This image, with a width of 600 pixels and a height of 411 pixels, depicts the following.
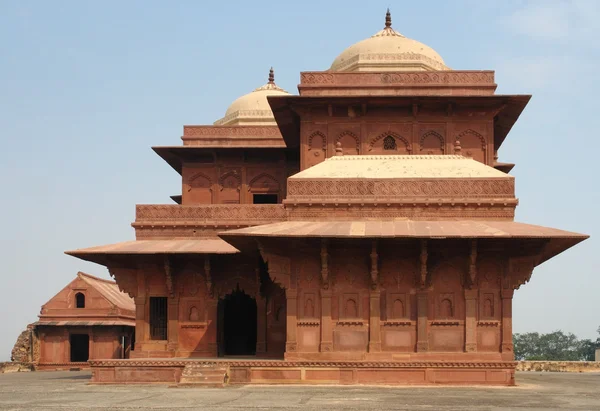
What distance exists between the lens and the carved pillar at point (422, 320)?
22.3 metres

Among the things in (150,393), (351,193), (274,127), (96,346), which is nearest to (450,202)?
(351,193)

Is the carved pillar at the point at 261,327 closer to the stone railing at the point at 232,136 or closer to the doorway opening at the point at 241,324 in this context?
the doorway opening at the point at 241,324

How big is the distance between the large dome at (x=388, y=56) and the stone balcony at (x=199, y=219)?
667cm

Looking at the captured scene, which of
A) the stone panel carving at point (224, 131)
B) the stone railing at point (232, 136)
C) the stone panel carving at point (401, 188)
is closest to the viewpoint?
the stone panel carving at point (401, 188)

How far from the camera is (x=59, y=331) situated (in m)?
39.1

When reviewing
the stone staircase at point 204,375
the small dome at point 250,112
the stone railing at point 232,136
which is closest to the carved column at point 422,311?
the stone staircase at point 204,375

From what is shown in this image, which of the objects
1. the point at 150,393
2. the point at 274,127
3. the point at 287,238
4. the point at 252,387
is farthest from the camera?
the point at 274,127

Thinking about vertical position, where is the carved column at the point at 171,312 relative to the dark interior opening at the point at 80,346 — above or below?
above

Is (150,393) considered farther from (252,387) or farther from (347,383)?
(347,383)

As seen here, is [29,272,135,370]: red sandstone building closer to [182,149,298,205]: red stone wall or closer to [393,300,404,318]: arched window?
[182,149,298,205]: red stone wall

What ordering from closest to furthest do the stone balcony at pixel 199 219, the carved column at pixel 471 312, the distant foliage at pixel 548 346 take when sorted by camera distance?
the carved column at pixel 471 312
the stone balcony at pixel 199 219
the distant foliage at pixel 548 346

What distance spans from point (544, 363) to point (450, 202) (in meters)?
16.5

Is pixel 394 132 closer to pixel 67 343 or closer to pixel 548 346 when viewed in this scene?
pixel 67 343

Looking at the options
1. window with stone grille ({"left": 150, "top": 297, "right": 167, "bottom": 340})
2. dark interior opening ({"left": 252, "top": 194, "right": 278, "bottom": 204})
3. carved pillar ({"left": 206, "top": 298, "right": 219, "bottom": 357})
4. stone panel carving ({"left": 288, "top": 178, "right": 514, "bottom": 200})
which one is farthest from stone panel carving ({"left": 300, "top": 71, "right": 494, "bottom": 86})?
window with stone grille ({"left": 150, "top": 297, "right": 167, "bottom": 340})
